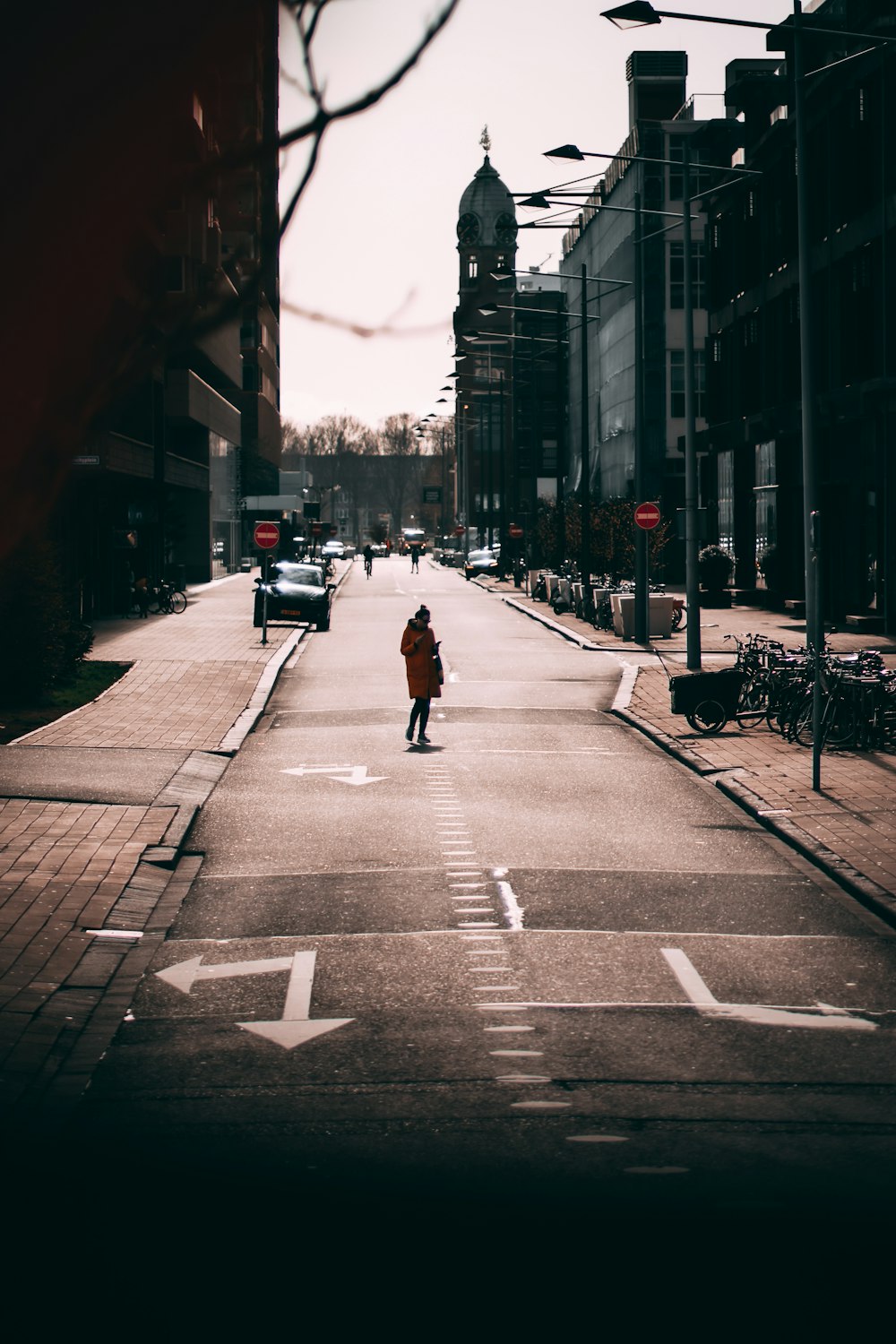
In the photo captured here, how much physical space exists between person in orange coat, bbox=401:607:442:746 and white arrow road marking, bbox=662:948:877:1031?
12478 millimetres

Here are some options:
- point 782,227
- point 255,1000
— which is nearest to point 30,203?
point 255,1000

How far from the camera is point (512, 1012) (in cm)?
964

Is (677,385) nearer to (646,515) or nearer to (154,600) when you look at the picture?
(154,600)

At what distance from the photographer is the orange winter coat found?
22469 mm

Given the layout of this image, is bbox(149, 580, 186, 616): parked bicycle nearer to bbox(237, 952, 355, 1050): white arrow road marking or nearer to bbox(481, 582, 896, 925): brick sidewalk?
bbox(481, 582, 896, 925): brick sidewalk

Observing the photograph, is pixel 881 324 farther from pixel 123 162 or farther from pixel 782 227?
pixel 123 162

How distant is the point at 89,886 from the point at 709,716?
475 inches

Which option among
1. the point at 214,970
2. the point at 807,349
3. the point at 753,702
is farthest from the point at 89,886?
the point at 807,349

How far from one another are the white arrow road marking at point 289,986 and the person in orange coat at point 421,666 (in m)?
11.4

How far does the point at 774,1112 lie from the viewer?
7.80 meters

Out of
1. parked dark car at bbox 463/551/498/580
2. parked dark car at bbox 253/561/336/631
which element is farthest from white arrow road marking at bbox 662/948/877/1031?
parked dark car at bbox 463/551/498/580

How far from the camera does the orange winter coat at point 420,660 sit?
885 inches

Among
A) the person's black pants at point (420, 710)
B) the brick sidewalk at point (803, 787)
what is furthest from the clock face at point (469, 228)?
the person's black pants at point (420, 710)

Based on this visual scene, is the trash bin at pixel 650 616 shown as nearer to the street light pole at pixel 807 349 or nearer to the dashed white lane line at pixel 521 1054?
the street light pole at pixel 807 349
